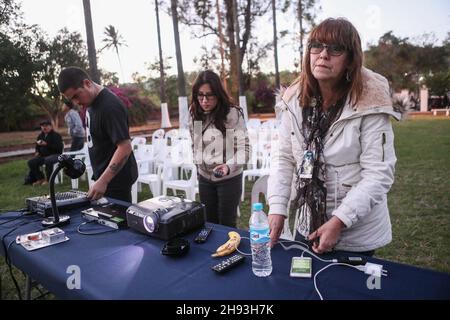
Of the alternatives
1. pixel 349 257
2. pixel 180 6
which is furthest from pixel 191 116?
pixel 180 6

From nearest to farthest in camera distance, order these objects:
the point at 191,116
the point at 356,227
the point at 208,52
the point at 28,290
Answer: the point at 356,227, the point at 28,290, the point at 191,116, the point at 208,52

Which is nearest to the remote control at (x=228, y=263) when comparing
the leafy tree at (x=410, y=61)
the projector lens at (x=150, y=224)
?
the projector lens at (x=150, y=224)

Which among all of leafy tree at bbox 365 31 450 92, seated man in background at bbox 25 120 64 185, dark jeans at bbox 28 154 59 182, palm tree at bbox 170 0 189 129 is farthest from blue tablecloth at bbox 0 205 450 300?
leafy tree at bbox 365 31 450 92

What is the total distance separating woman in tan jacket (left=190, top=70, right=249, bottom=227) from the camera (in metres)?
2.51

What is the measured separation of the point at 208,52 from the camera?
22.6 m

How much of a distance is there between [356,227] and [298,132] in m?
0.51

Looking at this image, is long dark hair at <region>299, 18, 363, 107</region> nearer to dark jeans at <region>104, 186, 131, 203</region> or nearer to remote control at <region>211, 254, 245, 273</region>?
remote control at <region>211, 254, 245, 273</region>

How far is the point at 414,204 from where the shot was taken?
457 cm

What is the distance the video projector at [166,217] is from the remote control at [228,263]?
1.26 ft

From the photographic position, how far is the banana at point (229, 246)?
1.46 metres

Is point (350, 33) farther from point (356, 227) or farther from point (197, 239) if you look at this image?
point (197, 239)

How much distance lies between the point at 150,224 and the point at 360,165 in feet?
3.47

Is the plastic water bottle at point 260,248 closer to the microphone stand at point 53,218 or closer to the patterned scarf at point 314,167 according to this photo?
the patterned scarf at point 314,167
